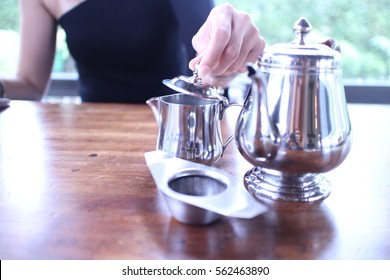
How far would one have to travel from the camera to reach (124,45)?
46.1 inches

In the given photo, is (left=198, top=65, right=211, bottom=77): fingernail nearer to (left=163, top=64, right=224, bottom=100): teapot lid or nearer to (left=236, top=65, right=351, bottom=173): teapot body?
(left=163, top=64, right=224, bottom=100): teapot lid

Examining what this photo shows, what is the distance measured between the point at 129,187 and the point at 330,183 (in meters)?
0.28

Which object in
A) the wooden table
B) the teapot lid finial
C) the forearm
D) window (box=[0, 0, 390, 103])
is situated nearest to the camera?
the wooden table

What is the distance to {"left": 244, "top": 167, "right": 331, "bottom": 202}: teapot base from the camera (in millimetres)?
459

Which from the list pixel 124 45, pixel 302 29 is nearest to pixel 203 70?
pixel 302 29

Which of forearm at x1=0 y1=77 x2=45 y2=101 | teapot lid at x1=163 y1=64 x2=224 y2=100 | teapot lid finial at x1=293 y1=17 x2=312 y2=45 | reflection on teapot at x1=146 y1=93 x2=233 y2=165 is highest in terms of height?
teapot lid finial at x1=293 y1=17 x2=312 y2=45

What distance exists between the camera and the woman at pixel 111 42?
114 centimetres

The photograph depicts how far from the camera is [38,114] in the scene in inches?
34.2

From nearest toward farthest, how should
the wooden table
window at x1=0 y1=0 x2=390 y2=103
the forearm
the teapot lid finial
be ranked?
the wooden table, the teapot lid finial, the forearm, window at x1=0 y1=0 x2=390 y2=103

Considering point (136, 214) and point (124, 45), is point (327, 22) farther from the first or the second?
point (136, 214)

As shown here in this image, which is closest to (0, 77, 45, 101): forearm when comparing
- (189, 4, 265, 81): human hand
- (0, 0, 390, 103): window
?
(0, 0, 390, 103): window

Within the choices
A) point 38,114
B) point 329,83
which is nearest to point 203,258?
point 329,83

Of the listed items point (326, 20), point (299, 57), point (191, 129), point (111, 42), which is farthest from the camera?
point (326, 20)

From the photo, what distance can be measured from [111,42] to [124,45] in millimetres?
42
